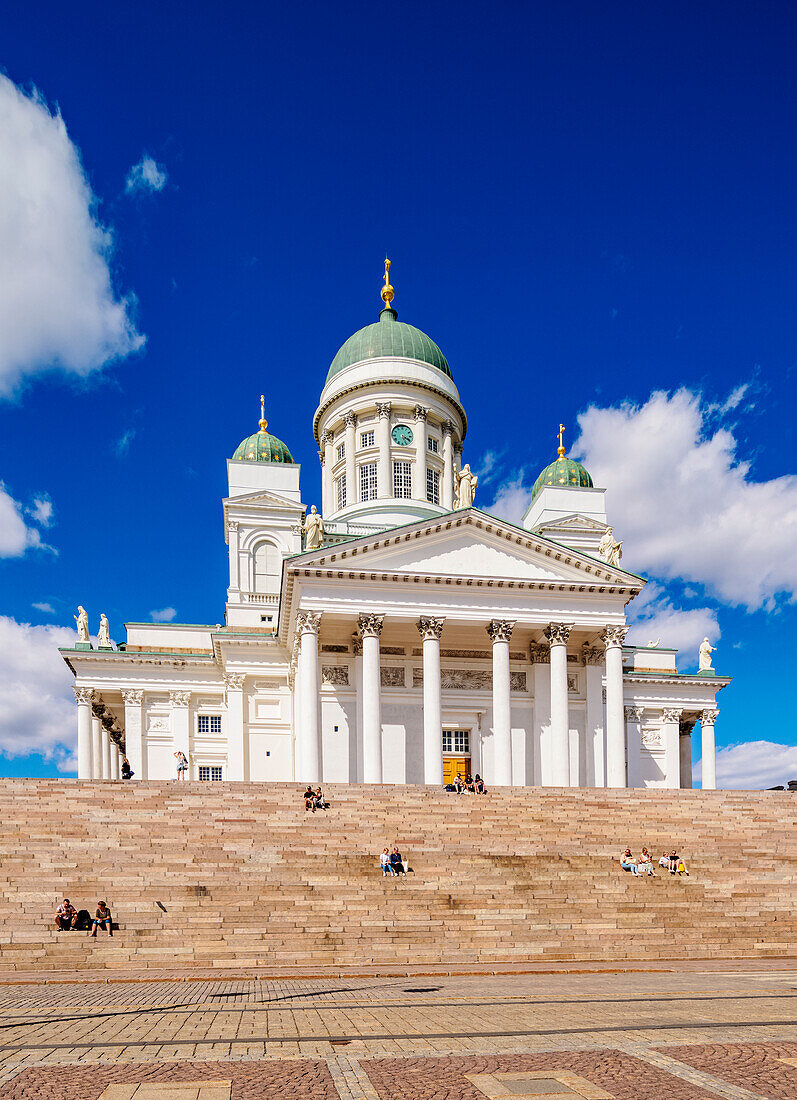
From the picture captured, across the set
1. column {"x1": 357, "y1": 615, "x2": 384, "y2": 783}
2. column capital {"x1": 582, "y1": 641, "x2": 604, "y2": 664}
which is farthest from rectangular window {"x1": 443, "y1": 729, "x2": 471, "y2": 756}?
column capital {"x1": 582, "y1": 641, "x2": 604, "y2": 664}

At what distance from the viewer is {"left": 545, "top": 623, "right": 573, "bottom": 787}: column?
137 ft

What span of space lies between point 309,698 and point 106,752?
20.2 metres

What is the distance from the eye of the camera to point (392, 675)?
44.3 metres

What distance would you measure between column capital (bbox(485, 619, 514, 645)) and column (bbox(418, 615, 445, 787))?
2.35m

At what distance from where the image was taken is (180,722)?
52406mm

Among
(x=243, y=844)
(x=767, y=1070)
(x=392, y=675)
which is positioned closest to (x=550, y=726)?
(x=392, y=675)

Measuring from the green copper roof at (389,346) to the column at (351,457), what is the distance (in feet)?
15.1

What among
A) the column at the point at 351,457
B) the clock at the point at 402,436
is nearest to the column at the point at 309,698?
the column at the point at 351,457

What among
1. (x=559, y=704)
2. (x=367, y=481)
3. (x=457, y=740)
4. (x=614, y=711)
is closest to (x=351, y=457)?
(x=367, y=481)

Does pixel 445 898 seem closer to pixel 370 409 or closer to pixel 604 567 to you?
pixel 604 567

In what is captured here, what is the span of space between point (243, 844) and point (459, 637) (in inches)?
832

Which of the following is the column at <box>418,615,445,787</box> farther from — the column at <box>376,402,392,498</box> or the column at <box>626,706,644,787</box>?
the column at <box>626,706,644,787</box>

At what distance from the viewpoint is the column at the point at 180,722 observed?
52.0 metres

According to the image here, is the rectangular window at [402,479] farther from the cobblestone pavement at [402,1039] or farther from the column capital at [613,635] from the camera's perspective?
the cobblestone pavement at [402,1039]
